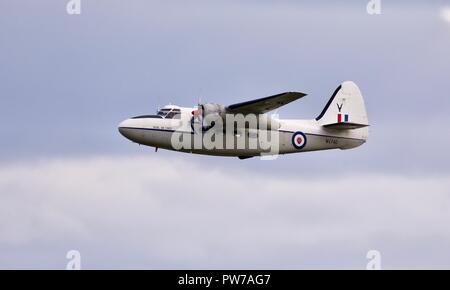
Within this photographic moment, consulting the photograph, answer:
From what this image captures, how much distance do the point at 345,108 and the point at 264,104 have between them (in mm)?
6528

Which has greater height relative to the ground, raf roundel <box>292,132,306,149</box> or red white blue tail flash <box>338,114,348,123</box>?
red white blue tail flash <box>338,114,348,123</box>

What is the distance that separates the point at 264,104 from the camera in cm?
5128

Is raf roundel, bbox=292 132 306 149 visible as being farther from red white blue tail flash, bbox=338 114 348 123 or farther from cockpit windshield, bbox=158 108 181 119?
cockpit windshield, bbox=158 108 181 119

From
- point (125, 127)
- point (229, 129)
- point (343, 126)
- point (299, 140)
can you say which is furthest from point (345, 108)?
point (125, 127)

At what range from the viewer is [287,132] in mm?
53188

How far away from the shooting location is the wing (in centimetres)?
5022

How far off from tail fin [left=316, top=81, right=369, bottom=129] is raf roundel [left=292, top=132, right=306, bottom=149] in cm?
186

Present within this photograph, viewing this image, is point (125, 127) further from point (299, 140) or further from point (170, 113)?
point (299, 140)

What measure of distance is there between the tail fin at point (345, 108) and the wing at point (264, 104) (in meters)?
4.23

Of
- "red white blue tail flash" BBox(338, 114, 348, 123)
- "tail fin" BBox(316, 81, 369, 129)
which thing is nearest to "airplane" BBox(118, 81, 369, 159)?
"tail fin" BBox(316, 81, 369, 129)
